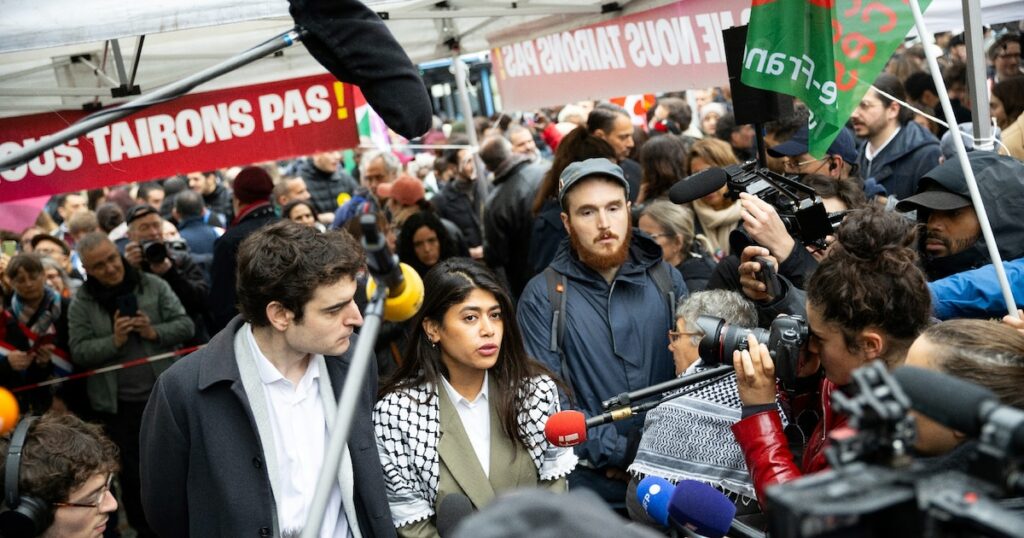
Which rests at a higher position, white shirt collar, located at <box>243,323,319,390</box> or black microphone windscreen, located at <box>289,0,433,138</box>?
black microphone windscreen, located at <box>289,0,433,138</box>

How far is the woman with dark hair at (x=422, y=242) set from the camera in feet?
22.1

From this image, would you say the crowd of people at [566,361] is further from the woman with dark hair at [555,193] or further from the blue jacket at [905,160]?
the blue jacket at [905,160]

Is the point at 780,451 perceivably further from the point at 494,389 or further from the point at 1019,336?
the point at 494,389

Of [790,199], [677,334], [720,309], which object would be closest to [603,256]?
[677,334]

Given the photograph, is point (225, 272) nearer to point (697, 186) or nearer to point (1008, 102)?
point (697, 186)

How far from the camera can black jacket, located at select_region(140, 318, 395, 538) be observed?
3.21m

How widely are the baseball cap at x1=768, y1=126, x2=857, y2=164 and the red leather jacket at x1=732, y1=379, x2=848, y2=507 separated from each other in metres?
2.69

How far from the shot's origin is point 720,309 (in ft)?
13.0

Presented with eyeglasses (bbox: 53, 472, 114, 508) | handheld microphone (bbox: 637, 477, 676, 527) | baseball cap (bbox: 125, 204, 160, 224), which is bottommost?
handheld microphone (bbox: 637, 477, 676, 527)

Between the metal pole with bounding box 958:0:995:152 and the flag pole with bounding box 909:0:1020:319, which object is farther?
the metal pole with bounding box 958:0:995:152

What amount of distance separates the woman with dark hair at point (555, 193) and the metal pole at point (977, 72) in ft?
8.46

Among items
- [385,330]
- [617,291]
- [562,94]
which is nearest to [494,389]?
[617,291]

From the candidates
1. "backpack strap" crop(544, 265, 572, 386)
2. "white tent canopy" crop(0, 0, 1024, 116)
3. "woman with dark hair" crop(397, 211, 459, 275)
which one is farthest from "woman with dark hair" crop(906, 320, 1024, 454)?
"woman with dark hair" crop(397, 211, 459, 275)

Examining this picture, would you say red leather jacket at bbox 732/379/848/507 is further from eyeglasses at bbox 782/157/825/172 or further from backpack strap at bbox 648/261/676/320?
eyeglasses at bbox 782/157/825/172
